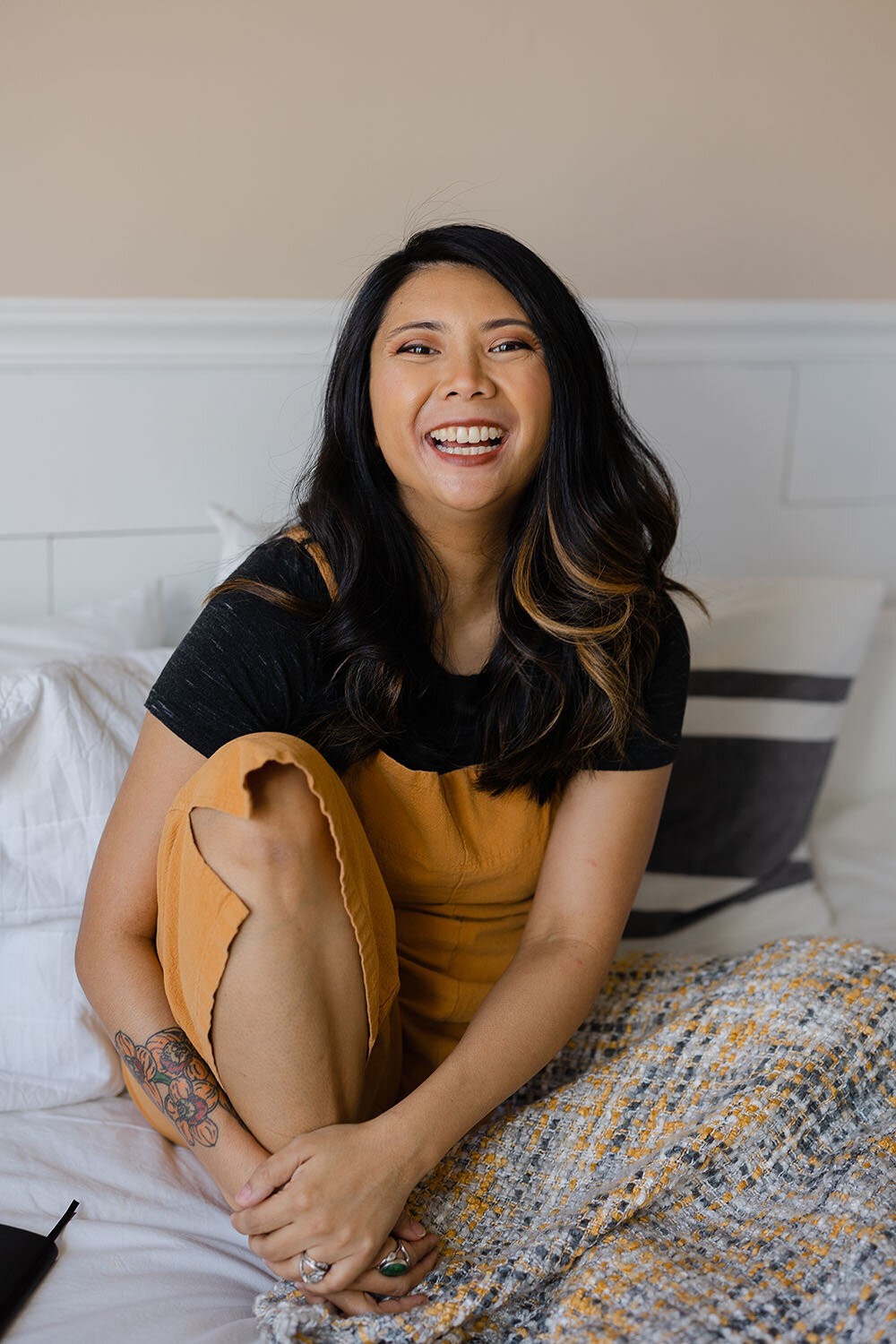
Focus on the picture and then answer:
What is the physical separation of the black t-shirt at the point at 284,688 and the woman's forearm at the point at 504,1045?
21 cm

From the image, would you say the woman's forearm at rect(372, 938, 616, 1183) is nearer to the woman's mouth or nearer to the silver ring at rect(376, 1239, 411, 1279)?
the silver ring at rect(376, 1239, 411, 1279)

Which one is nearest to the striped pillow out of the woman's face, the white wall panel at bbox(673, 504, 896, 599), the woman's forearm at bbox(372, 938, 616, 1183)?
the white wall panel at bbox(673, 504, 896, 599)

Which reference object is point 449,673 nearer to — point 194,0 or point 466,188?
point 466,188

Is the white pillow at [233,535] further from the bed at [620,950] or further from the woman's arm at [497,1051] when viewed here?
the woman's arm at [497,1051]

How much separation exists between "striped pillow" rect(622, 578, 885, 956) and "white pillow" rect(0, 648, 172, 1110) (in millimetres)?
747

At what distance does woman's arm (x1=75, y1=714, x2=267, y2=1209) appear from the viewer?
1.09 m

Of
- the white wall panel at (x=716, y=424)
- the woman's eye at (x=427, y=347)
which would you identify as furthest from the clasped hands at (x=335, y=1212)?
the white wall panel at (x=716, y=424)

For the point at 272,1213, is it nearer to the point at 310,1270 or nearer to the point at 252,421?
the point at 310,1270

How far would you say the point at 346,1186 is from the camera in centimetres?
97

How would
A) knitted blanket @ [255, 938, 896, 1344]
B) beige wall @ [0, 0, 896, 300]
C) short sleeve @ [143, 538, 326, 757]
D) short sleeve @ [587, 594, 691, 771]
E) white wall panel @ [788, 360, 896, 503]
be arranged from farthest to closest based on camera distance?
white wall panel @ [788, 360, 896, 503] < beige wall @ [0, 0, 896, 300] < short sleeve @ [587, 594, 691, 771] < short sleeve @ [143, 538, 326, 757] < knitted blanket @ [255, 938, 896, 1344]

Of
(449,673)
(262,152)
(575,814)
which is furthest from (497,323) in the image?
(262,152)

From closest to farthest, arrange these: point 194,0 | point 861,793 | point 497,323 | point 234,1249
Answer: point 234,1249, point 497,323, point 194,0, point 861,793

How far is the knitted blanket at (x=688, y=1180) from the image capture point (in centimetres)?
91

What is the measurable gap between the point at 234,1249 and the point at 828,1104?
546 millimetres
